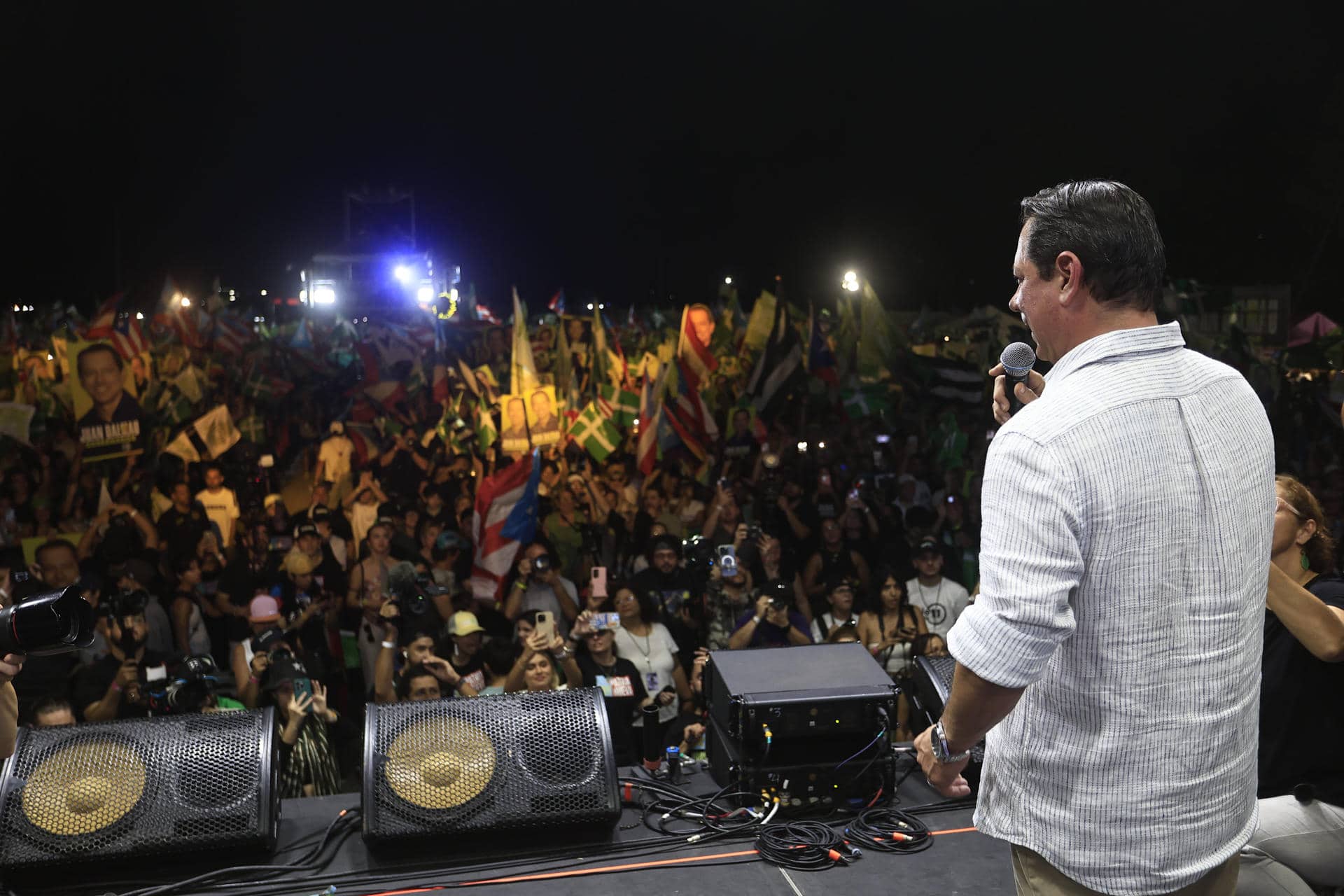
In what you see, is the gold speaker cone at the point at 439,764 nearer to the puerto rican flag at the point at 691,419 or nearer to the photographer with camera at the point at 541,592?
the photographer with camera at the point at 541,592

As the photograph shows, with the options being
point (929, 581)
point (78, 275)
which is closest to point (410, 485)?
point (929, 581)

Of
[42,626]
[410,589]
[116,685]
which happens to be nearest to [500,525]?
[410,589]

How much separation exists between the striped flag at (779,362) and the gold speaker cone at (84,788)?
7.80 m

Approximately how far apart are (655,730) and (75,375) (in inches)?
245

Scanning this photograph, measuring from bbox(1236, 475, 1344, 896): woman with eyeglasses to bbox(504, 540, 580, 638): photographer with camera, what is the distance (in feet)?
14.7

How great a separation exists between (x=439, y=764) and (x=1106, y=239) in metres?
2.36

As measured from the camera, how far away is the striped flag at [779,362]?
33.8 ft

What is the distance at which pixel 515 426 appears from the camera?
9.07 metres

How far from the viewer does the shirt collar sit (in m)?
1.44

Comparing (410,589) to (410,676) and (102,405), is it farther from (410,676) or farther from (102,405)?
(102,405)

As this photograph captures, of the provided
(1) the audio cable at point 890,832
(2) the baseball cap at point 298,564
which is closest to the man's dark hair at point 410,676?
(2) the baseball cap at point 298,564

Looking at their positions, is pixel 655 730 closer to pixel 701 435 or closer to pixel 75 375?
pixel 701 435

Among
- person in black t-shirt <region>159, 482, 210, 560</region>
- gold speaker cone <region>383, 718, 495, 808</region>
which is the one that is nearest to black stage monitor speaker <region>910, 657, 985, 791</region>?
gold speaker cone <region>383, 718, 495, 808</region>

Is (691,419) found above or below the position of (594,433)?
above
